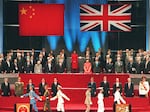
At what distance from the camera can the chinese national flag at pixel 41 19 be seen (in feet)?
95.6

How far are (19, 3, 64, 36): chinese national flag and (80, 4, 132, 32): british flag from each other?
1396 millimetres

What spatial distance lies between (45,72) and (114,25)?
17.4 feet

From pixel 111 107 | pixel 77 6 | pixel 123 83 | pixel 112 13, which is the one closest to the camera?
pixel 111 107

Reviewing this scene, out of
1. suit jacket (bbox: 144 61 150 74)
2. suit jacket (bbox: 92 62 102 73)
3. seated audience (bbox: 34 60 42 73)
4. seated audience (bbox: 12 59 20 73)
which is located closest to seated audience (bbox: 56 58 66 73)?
seated audience (bbox: 34 60 42 73)

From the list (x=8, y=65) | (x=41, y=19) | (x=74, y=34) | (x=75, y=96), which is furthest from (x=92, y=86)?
(x=74, y=34)

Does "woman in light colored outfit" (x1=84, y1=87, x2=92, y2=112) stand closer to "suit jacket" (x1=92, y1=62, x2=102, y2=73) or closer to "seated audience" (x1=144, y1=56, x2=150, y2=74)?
"suit jacket" (x1=92, y1=62, x2=102, y2=73)

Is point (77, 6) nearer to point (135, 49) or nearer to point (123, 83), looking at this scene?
point (135, 49)

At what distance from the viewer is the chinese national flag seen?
2912 centimetres

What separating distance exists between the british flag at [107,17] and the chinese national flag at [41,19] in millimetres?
1396

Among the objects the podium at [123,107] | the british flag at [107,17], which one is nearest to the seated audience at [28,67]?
the british flag at [107,17]

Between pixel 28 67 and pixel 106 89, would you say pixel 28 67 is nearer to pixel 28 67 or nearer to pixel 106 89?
pixel 28 67

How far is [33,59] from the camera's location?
26.4 meters

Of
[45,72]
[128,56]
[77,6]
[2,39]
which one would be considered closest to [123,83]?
[128,56]

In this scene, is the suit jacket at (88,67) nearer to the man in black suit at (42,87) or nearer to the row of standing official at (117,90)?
the row of standing official at (117,90)
